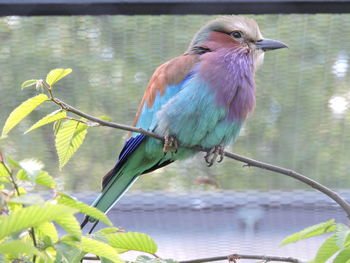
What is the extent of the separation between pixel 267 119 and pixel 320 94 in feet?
0.60

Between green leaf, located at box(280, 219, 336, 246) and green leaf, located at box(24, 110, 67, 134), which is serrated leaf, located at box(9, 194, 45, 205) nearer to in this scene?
green leaf, located at box(24, 110, 67, 134)

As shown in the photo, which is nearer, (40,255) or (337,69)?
(40,255)

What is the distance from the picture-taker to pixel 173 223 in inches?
81.7

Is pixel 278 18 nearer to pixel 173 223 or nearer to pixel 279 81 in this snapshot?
pixel 279 81

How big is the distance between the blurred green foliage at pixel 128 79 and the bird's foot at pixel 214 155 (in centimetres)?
7

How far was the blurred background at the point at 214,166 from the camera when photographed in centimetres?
209

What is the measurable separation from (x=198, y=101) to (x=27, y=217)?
1.18m

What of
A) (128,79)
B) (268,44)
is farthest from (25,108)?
(268,44)

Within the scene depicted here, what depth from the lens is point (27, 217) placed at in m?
0.89

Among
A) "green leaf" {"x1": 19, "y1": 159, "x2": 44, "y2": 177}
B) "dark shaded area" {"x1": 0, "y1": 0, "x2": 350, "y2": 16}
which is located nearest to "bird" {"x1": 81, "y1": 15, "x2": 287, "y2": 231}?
"dark shaded area" {"x1": 0, "y1": 0, "x2": 350, "y2": 16}

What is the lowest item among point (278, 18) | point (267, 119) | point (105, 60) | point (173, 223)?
point (173, 223)

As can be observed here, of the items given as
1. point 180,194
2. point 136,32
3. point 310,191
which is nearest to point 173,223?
point 180,194

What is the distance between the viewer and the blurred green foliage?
209 cm

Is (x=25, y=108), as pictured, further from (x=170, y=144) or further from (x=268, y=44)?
(x=268, y=44)
